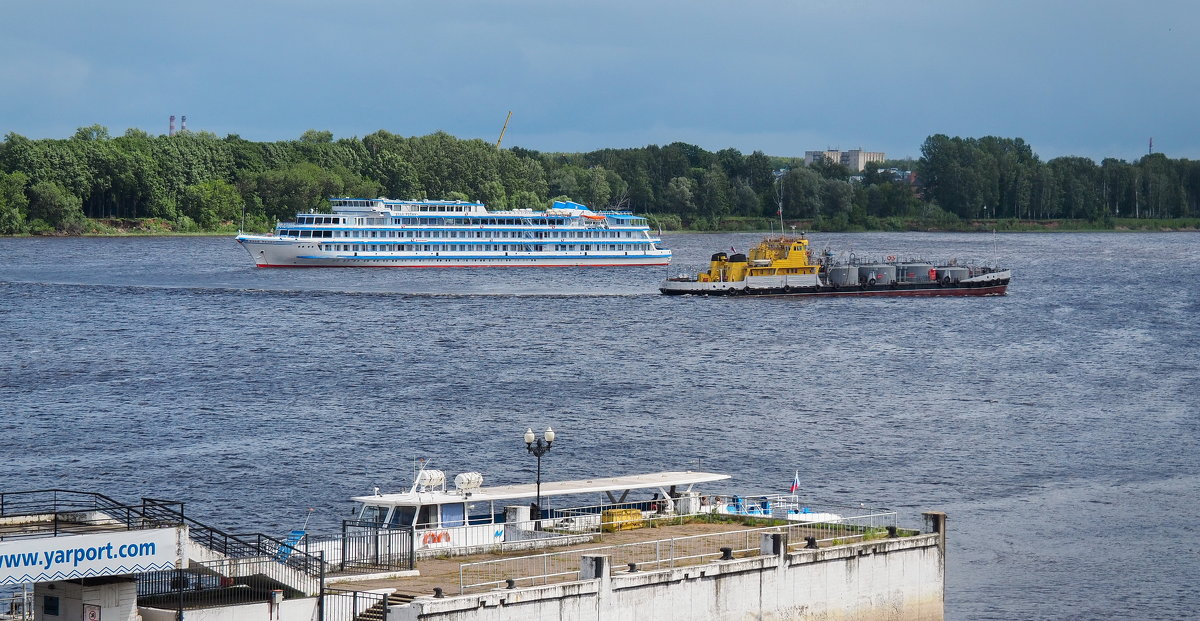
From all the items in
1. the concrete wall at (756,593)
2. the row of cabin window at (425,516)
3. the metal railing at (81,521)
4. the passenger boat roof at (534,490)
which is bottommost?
the concrete wall at (756,593)

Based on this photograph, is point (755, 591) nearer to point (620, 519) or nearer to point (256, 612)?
point (620, 519)

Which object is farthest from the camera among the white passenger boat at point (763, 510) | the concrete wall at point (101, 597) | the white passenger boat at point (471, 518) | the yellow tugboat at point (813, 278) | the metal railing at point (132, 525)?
the yellow tugboat at point (813, 278)

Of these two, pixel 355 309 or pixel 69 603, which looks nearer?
pixel 69 603

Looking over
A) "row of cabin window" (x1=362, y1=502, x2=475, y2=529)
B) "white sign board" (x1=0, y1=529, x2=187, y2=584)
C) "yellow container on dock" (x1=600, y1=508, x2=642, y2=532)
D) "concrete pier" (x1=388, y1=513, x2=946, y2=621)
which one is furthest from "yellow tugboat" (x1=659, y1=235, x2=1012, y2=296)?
"white sign board" (x1=0, y1=529, x2=187, y2=584)

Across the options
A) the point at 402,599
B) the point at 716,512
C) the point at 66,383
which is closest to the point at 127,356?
the point at 66,383

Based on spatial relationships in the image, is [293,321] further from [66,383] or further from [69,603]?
[69,603]

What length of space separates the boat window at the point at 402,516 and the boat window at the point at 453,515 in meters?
0.84

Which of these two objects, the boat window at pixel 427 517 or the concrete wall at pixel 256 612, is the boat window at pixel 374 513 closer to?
the boat window at pixel 427 517

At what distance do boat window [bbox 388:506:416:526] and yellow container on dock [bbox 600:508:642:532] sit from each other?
5.30m

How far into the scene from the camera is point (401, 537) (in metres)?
38.5

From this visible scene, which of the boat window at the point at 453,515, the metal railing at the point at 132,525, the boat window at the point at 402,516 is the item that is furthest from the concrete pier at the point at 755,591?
the boat window at the point at 402,516

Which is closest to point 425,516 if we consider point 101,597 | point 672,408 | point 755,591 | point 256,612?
point 256,612

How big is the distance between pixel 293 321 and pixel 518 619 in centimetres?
9782

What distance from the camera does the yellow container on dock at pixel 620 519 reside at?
42.7m
